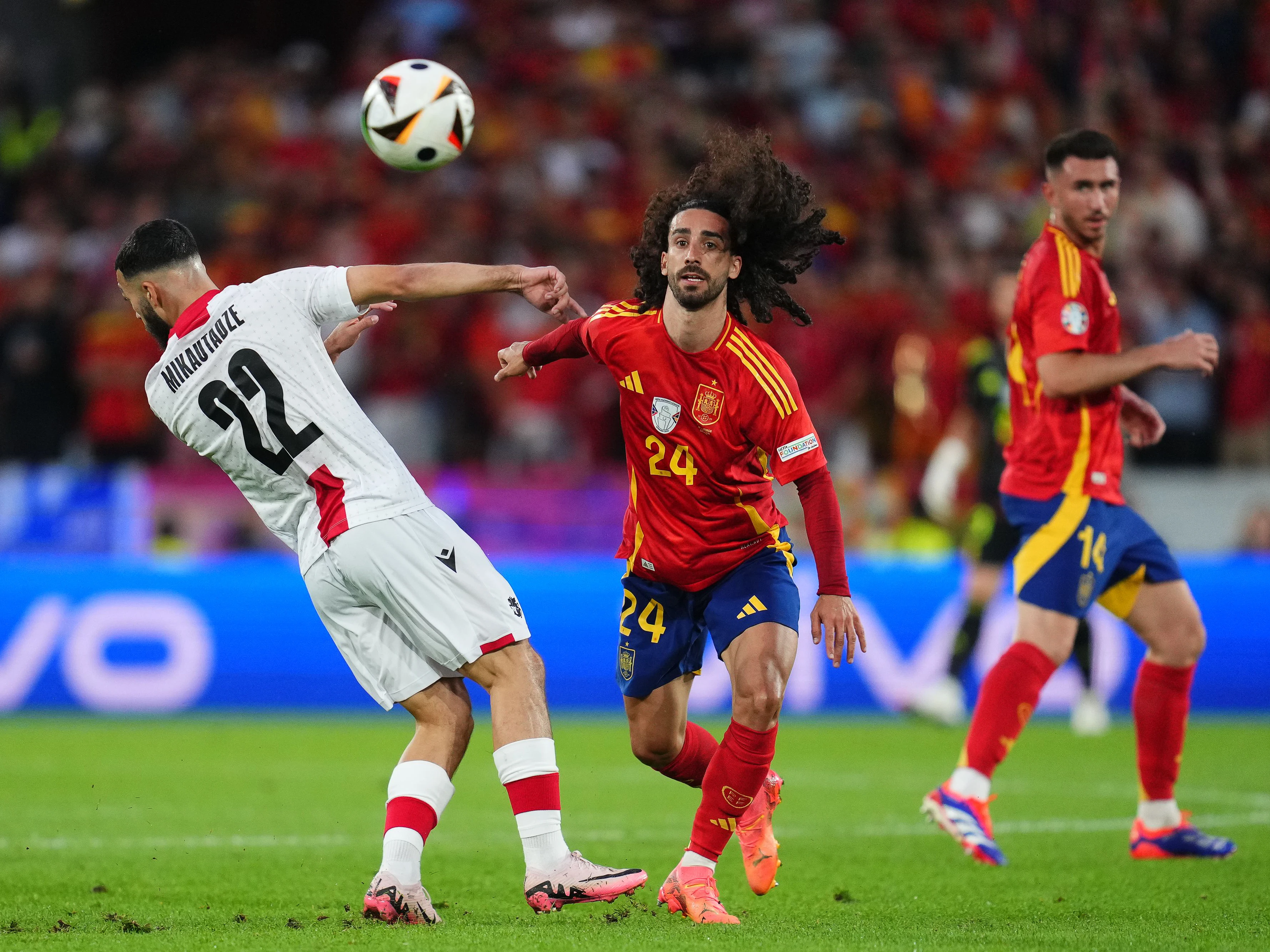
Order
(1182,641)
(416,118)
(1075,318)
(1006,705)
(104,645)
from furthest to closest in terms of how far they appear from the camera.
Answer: (104,645)
(1182,641)
(1006,705)
(1075,318)
(416,118)

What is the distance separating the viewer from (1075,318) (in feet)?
20.2

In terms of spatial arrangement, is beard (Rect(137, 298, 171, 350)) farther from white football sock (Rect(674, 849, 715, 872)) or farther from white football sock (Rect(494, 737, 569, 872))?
white football sock (Rect(674, 849, 715, 872))

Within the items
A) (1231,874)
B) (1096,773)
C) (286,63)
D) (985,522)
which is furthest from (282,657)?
(286,63)

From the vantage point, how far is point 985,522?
10.6 meters

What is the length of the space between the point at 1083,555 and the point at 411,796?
8.89 feet

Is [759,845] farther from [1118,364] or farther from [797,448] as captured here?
[1118,364]

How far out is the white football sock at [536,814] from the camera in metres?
5.01

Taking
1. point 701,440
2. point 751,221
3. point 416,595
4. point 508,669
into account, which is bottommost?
point 508,669

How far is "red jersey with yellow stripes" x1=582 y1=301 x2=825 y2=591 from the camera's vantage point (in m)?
5.29

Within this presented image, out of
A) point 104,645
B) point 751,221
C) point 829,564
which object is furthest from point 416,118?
point 104,645

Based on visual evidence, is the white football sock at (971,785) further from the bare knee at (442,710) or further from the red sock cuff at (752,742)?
the bare knee at (442,710)

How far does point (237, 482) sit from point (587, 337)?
49.9 inches

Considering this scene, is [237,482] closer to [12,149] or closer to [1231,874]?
[1231,874]

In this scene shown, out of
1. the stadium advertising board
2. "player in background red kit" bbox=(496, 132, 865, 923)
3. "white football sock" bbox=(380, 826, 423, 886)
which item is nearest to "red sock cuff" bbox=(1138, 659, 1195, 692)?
"player in background red kit" bbox=(496, 132, 865, 923)
